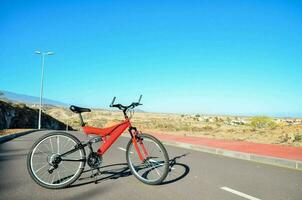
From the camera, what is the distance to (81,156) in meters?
6.00

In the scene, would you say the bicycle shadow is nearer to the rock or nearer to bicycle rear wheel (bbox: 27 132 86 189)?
bicycle rear wheel (bbox: 27 132 86 189)

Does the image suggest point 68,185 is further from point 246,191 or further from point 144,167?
point 246,191

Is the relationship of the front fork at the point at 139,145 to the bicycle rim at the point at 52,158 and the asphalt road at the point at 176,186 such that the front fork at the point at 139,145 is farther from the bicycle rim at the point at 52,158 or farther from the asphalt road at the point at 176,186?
the bicycle rim at the point at 52,158

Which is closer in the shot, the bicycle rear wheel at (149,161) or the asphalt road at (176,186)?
the asphalt road at (176,186)

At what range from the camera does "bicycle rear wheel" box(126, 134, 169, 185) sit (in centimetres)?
596

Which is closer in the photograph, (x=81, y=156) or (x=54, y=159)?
(x=54, y=159)

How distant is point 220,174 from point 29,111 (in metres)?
47.4

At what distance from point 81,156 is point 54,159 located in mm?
494

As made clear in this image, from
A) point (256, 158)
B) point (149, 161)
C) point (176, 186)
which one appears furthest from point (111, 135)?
point (256, 158)

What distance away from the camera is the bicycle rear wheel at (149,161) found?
19.5 ft

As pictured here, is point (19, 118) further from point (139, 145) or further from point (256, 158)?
point (139, 145)

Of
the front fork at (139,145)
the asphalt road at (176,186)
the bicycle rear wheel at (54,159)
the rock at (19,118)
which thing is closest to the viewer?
the asphalt road at (176,186)

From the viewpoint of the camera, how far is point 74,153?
235 inches

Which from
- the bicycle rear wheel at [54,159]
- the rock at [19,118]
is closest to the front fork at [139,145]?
the bicycle rear wheel at [54,159]
